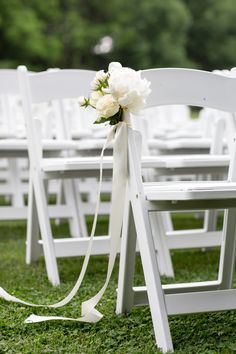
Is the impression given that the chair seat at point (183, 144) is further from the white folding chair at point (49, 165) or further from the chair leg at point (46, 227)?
the chair leg at point (46, 227)

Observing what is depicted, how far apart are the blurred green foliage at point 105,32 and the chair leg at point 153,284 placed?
38988 millimetres

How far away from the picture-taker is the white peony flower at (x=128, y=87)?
11.5 feet

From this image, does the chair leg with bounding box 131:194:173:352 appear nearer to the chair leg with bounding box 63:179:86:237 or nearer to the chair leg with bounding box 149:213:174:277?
the chair leg with bounding box 149:213:174:277

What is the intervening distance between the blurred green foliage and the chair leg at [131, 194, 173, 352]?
3899cm

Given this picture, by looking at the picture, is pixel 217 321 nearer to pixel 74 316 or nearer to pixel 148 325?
pixel 148 325

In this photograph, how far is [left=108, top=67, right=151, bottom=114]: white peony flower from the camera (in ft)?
11.5

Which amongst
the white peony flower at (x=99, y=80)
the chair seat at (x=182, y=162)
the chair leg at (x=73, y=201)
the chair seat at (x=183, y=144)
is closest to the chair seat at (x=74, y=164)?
the chair seat at (x=182, y=162)

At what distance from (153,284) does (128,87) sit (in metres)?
0.80

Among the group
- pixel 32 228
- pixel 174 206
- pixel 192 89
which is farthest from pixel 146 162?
pixel 174 206

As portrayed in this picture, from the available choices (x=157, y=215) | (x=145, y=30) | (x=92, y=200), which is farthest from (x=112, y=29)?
(x=157, y=215)

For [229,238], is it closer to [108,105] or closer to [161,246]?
[108,105]

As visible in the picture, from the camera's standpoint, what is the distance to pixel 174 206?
11.7 feet

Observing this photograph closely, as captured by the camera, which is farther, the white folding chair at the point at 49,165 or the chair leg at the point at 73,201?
the chair leg at the point at 73,201

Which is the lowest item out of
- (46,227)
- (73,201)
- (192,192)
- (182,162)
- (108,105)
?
(73,201)
